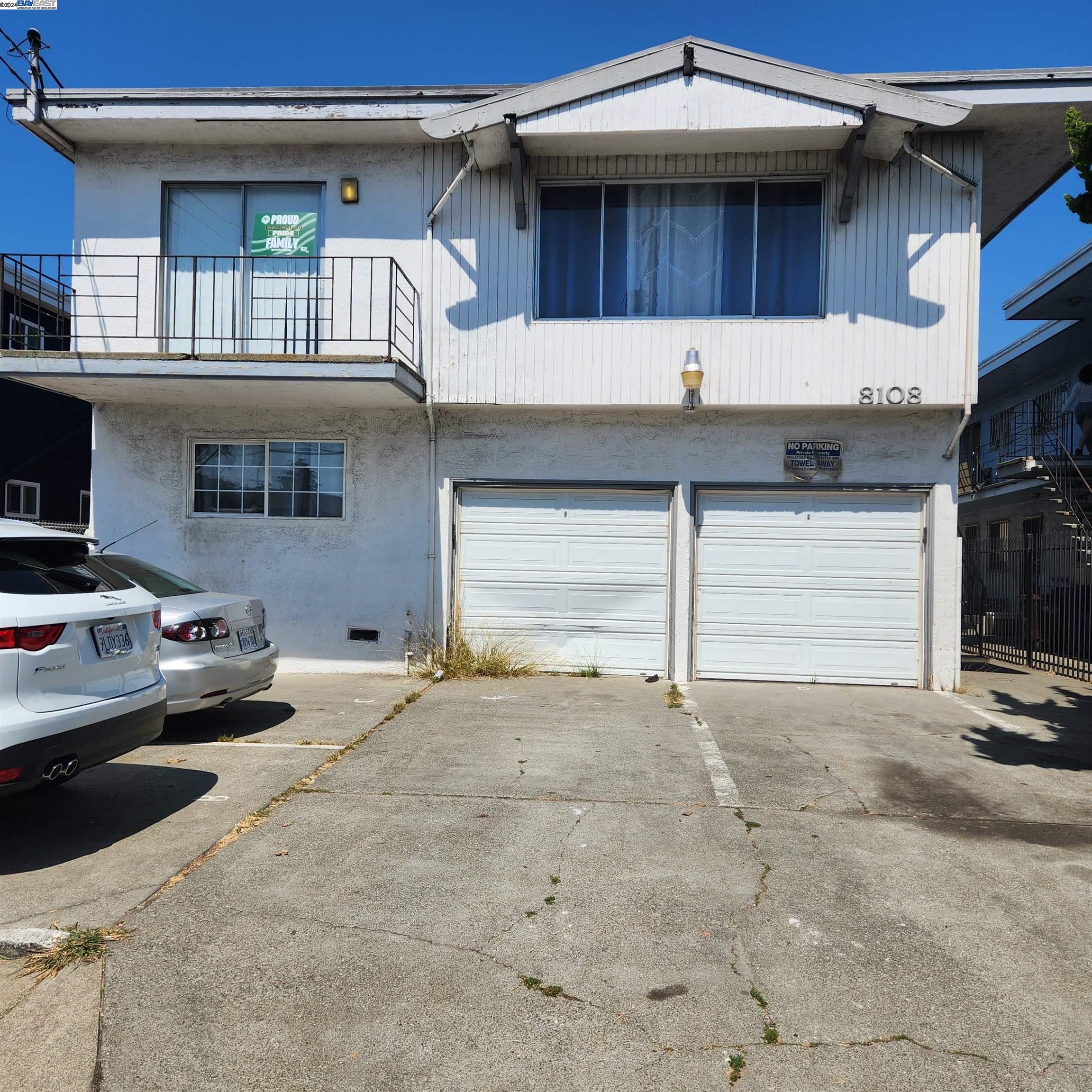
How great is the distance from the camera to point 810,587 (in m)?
10.1

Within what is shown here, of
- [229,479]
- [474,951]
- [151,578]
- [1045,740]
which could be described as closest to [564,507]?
[229,479]

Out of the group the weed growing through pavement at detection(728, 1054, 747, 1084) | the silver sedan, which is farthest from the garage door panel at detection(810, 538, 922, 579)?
the weed growing through pavement at detection(728, 1054, 747, 1084)

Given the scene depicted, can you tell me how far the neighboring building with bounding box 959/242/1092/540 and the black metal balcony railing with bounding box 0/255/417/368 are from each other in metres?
11.5

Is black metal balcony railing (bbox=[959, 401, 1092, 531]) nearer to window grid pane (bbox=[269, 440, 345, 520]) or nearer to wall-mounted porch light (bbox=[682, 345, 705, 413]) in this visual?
wall-mounted porch light (bbox=[682, 345, 705, 413])

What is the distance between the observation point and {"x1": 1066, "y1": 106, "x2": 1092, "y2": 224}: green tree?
6.29 metres

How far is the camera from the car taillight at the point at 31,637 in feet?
13.1

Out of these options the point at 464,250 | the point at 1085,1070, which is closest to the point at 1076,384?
the point at 464,250

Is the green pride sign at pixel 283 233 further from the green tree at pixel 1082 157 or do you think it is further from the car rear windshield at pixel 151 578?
the green tree at pixel 1082 157

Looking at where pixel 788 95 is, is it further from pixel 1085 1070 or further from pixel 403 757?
pixel 1085 1070

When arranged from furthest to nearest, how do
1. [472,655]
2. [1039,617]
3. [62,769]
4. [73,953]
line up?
1. [1039,617]
2. [472,655]
3. [62,769]
4. [73,953]

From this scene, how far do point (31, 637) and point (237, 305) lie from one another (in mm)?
7364

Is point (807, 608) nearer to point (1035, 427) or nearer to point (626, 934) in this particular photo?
point (626, 934)

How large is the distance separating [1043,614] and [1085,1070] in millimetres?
12324

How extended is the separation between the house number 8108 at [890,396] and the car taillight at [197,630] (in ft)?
23.3
